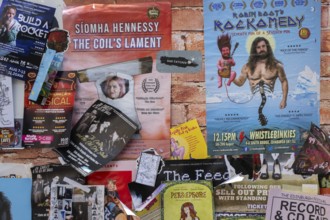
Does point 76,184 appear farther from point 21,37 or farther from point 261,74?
point 261,74

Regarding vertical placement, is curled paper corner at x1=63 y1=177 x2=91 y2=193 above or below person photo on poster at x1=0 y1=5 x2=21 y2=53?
below

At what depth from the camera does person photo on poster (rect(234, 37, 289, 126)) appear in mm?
1919

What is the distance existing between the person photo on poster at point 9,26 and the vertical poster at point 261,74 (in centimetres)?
72

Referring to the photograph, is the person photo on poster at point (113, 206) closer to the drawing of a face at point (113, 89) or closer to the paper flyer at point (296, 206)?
the drawing of a face at point (113, 89)

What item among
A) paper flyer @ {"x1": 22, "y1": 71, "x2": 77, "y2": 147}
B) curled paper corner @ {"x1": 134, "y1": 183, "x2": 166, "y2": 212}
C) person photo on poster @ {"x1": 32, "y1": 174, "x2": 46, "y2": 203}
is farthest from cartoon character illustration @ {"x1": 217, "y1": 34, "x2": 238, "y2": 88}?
person photo on poster @ {"x1": 32, "y1": 174, "x2": 46, "y2": 203}

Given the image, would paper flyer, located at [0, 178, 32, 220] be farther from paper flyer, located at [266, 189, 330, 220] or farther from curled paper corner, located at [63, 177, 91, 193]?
paper flyer, located at [266, 189, 330, 220]

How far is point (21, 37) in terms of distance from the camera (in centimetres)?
195

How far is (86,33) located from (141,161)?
530 millimetres

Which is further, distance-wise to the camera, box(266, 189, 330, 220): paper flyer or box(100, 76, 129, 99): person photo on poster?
box(100, 76, 129, 99): person photo on poster

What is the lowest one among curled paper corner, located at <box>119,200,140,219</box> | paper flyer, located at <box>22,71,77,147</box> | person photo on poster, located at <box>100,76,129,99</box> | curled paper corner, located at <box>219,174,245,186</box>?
curled paper corner, located at <box>119,200,140,219</box>

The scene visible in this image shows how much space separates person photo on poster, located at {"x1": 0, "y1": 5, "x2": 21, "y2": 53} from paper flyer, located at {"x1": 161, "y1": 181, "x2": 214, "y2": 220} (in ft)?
2.64

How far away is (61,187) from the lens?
1937 mm

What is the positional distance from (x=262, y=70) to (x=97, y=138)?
2.20 ft

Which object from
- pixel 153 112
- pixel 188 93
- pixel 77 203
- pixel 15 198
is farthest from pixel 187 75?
pixel 15 198
